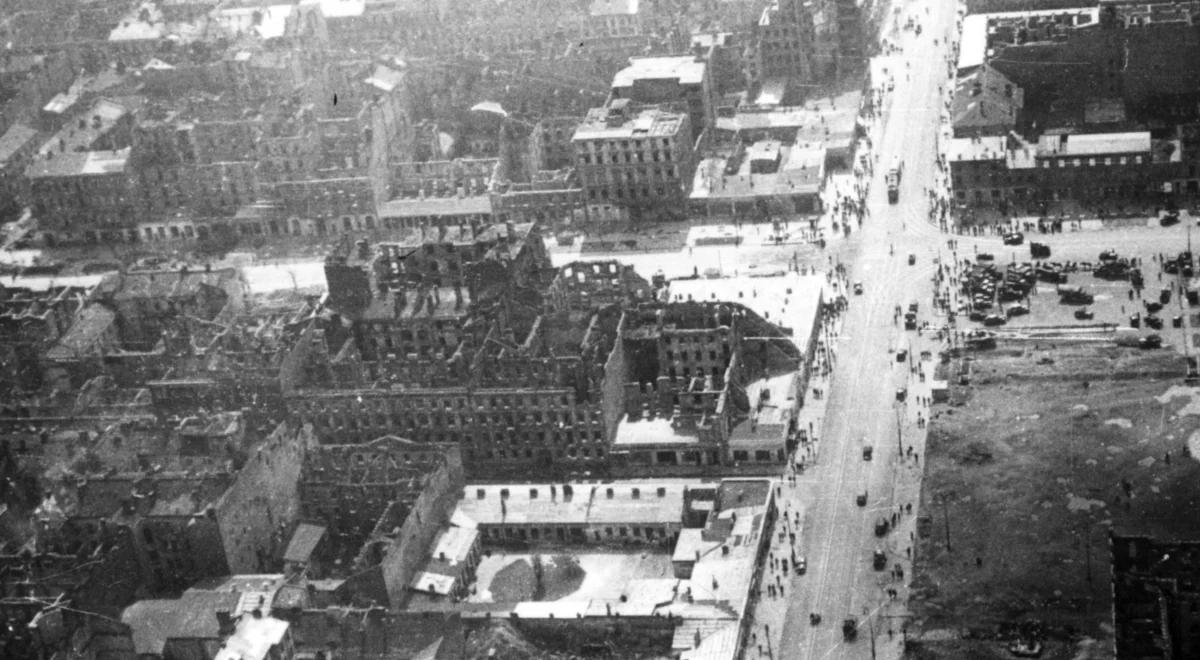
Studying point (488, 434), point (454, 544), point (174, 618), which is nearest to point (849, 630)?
point (454, 544)

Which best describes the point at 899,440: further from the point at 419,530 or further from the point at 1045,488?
the point at 419,530

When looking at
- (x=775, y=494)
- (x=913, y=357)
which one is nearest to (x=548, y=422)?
(x=775, y=494)

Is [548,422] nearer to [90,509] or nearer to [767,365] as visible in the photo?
[767,365]

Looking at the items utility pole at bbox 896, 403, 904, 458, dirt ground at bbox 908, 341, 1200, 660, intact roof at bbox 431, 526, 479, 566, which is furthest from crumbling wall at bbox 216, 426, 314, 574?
dirt ground at bbox 908, 341, 1200, 660

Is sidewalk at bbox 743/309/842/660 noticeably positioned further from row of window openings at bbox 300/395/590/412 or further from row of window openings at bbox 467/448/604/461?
row of window openings at bbox 300/395/590/412

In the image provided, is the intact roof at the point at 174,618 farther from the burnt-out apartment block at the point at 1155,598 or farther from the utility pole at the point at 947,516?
the burnt-out apartment block at the point at 1155,598
